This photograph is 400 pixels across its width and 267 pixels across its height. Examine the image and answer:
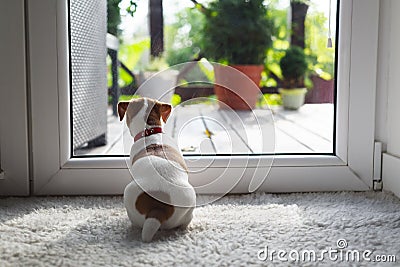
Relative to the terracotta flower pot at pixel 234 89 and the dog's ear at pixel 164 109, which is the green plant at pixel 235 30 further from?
the dog's ear at pixel 164 109

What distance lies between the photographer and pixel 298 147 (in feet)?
4.53

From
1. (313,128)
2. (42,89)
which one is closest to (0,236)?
(42,89)

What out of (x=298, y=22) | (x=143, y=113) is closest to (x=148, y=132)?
(x=143, y=113)

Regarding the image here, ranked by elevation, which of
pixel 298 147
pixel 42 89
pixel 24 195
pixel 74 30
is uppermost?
pixel 74 30

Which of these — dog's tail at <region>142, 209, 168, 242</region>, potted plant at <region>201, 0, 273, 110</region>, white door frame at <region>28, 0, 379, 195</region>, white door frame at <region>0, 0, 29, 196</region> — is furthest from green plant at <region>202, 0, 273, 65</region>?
dog's tail at <region>142, 209, 168, 242</region>

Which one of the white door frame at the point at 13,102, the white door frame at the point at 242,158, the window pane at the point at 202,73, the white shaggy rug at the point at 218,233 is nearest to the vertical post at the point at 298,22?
the window pane at the point at 202,73

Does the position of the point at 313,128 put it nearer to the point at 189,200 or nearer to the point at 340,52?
the point at 340,52

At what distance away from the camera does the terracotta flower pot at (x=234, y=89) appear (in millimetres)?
1367

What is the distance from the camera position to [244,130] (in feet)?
4.58

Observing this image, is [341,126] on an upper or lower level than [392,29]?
lower

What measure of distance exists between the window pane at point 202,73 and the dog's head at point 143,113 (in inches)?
7.0

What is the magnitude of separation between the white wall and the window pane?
0.12 meters

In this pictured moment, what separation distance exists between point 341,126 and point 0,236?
86 cm

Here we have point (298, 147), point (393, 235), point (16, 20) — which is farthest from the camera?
point (298, 147)
